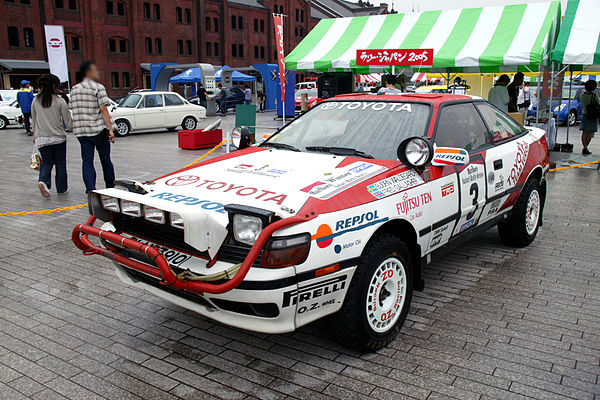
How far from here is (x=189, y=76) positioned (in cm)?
3231

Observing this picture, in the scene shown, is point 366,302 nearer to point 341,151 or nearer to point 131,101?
point 341,151

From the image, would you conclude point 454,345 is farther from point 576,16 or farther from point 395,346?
point 576,16

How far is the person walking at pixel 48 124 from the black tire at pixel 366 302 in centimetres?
623

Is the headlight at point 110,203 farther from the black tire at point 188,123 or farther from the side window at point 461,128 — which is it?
the black tire at point 188,123

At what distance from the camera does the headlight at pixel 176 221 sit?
9.80 feet

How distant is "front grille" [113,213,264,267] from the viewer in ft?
9.77

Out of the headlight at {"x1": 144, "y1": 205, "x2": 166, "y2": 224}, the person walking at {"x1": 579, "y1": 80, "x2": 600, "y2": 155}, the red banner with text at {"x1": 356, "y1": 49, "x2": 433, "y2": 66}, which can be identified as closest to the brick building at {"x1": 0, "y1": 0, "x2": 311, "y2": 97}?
the red banner with text at {"x1": 356, "y1": 49, "x2": 433, "y2": 66}

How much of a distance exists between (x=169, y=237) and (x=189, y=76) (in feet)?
101

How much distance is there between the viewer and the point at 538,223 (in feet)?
19.1

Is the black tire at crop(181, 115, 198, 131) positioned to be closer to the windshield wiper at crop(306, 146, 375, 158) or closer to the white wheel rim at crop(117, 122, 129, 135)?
the white wheel rim at crop(117, 122, 129, 135)

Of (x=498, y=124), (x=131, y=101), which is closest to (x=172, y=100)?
(x=131, y=101)

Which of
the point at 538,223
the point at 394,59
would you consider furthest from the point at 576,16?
the point at 538,223

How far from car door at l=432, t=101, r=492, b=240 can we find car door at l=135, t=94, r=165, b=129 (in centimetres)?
1596

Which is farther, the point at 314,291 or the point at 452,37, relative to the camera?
the point at 452,37
